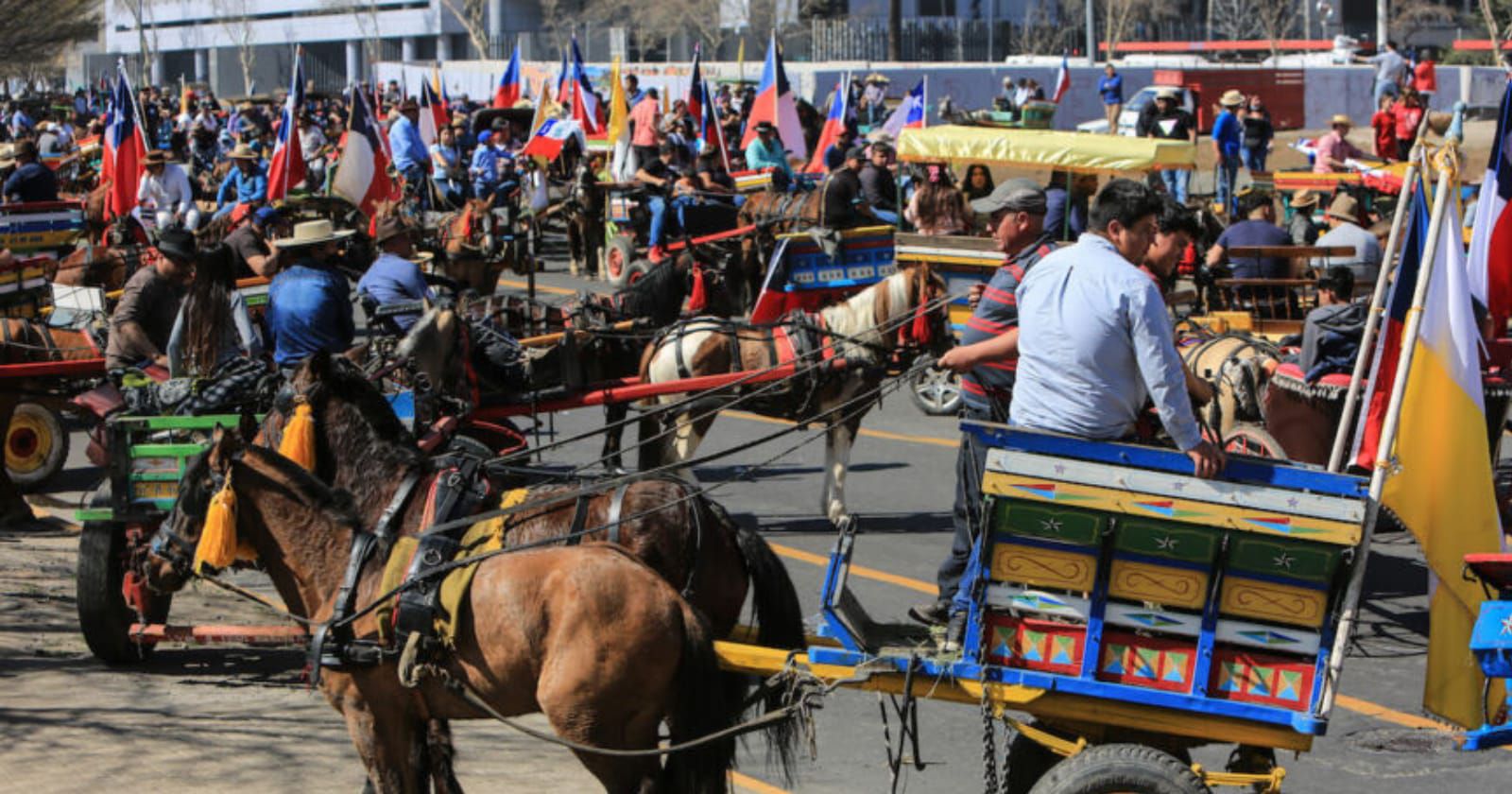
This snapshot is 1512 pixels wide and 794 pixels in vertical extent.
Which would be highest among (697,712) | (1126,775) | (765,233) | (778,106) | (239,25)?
(239,25)

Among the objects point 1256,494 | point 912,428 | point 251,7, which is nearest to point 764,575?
point 1256,494

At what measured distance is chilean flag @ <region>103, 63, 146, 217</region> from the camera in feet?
72.0

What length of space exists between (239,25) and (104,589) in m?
94.1

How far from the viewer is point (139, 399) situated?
32.3 ft

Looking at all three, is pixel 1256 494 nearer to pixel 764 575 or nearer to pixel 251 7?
pixel 764 575

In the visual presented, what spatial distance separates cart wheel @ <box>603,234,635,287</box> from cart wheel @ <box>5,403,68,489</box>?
10.1 meters

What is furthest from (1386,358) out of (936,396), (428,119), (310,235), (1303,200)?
(428,119)

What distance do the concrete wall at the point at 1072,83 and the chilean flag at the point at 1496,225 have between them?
37.3m

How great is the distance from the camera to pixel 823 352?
1268cm

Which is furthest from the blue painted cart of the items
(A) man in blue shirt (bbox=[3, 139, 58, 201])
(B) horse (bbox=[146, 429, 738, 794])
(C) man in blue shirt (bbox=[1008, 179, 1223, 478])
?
(A) man in blue shirt (bbox=[3, 139, 58, 201])

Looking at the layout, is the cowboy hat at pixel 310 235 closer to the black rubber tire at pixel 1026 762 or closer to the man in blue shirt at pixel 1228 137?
the black rubber tire at pixel 1026 762

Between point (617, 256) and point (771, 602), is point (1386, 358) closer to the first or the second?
point (771, 602)

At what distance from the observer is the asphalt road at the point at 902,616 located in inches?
321

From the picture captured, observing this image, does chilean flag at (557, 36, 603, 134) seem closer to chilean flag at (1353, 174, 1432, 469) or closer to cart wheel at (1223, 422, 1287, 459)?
cart wheel at (1223, 422, 1287, 459)
